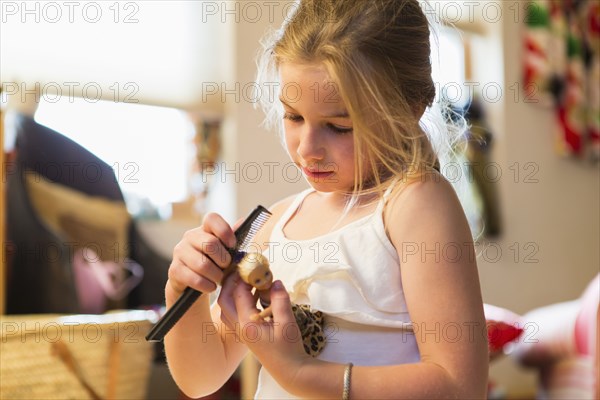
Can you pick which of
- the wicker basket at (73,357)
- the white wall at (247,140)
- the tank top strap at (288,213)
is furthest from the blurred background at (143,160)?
the tank top strap at (288,213)

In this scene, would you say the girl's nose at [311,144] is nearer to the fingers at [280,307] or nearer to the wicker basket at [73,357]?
the fingers at [280,307]

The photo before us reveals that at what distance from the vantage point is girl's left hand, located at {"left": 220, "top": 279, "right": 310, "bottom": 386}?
2.06 feet

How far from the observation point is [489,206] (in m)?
2.91

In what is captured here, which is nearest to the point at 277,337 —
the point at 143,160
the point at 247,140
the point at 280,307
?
the point at 280,307

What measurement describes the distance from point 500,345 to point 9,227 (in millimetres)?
1311

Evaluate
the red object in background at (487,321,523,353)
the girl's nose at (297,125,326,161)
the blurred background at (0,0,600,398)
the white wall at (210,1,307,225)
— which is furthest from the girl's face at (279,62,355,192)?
the white wall at (210,1,307,225)

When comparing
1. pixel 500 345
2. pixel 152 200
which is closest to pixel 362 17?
pixel 500 345

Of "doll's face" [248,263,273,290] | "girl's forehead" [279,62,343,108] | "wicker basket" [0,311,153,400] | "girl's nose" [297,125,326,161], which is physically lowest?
"wicker basket" [0,311,153,400]

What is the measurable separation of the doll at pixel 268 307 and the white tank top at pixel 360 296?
0.04ft

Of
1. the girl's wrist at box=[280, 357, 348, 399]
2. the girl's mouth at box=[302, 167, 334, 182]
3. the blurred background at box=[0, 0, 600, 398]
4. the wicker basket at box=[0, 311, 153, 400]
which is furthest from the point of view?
the blurred background at box=[0, 0, 600, 398]

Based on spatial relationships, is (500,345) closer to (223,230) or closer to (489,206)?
(489,206)

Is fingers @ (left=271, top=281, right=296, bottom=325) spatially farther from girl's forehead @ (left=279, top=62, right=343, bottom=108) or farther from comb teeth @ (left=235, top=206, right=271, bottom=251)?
girl's forehead @ (left=279, top=62, right=343, bottom=108)

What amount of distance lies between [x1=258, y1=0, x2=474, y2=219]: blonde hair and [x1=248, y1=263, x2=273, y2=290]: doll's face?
151 mm

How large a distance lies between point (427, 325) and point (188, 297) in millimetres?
214
